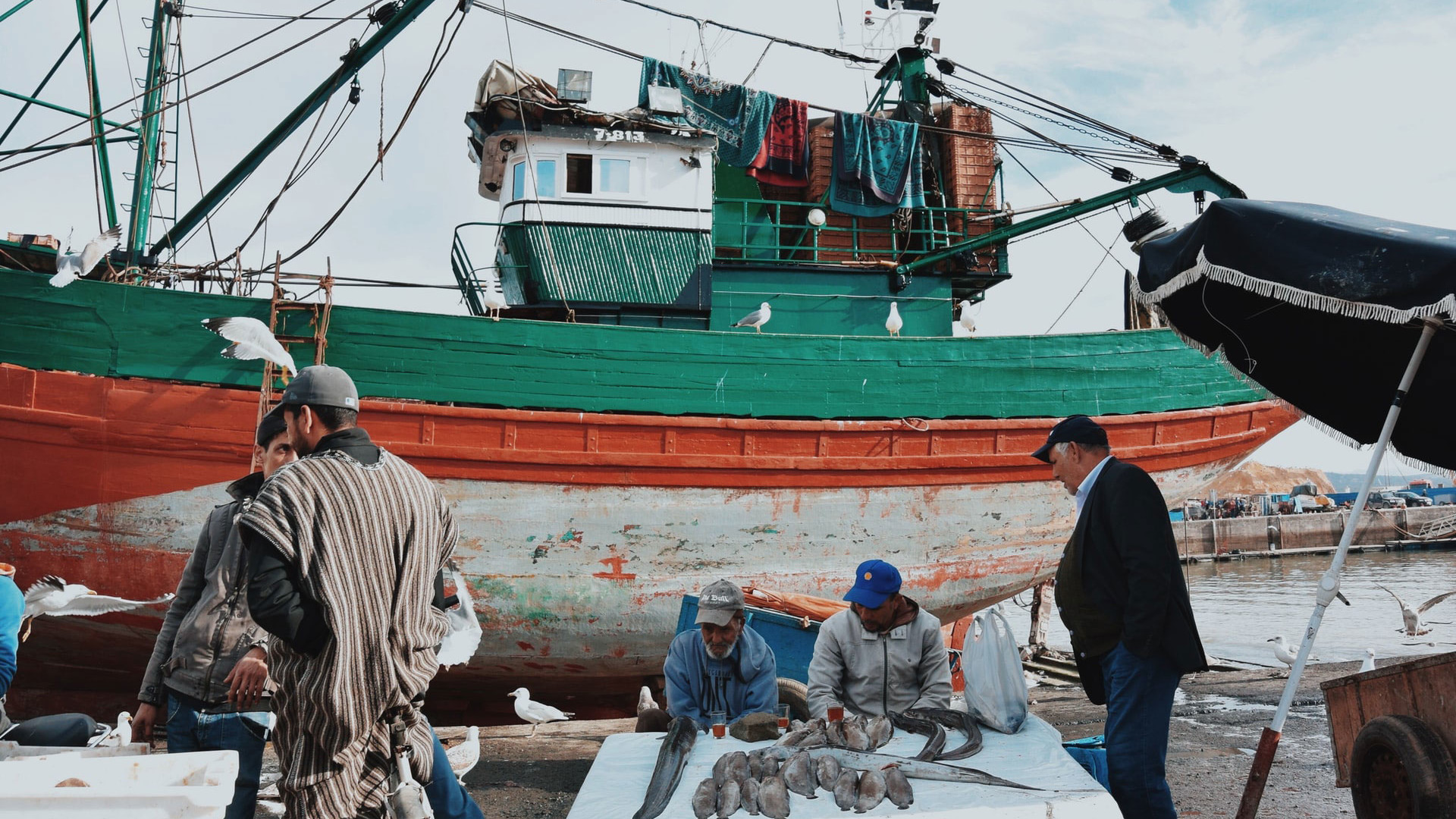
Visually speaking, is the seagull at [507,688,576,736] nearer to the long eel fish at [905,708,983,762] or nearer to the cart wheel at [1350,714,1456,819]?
the long eel fish at [905,708,983,762]

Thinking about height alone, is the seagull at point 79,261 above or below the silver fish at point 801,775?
above

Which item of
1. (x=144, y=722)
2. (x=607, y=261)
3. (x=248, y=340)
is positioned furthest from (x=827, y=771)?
(x=607, y=261)

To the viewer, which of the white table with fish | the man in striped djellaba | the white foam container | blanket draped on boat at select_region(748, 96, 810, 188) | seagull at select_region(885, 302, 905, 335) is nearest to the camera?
the white foam container

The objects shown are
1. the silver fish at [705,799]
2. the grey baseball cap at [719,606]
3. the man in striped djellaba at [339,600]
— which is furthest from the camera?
the grey baseball cap at [719,606]

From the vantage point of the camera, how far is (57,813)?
2082 mm

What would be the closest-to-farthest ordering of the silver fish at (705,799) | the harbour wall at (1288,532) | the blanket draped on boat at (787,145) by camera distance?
the silver fish at (705,799)
the blanket draped on boat at (787,145)
the harbour wall at (1288,532)

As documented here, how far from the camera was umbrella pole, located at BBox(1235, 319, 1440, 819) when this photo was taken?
3506 mm

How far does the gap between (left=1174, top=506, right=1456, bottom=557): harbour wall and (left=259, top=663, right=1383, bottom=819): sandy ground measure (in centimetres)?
3597

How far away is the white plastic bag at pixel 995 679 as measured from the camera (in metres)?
3.41

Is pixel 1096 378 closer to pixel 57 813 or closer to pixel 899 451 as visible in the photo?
pixel 899 451

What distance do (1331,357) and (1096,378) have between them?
5.37m

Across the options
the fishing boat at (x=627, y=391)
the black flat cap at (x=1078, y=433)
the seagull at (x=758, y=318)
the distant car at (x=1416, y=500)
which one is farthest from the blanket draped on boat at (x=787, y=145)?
the distant car at (x=1416, y=500)

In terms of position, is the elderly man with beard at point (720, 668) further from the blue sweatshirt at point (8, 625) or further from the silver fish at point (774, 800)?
the blue sweatshirt at point (8, 625)

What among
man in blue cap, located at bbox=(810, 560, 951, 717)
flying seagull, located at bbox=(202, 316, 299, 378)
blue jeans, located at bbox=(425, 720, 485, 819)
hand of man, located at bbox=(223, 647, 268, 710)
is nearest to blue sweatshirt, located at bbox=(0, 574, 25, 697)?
hand of man, located at bbox=(223, 647, 268, 710)
